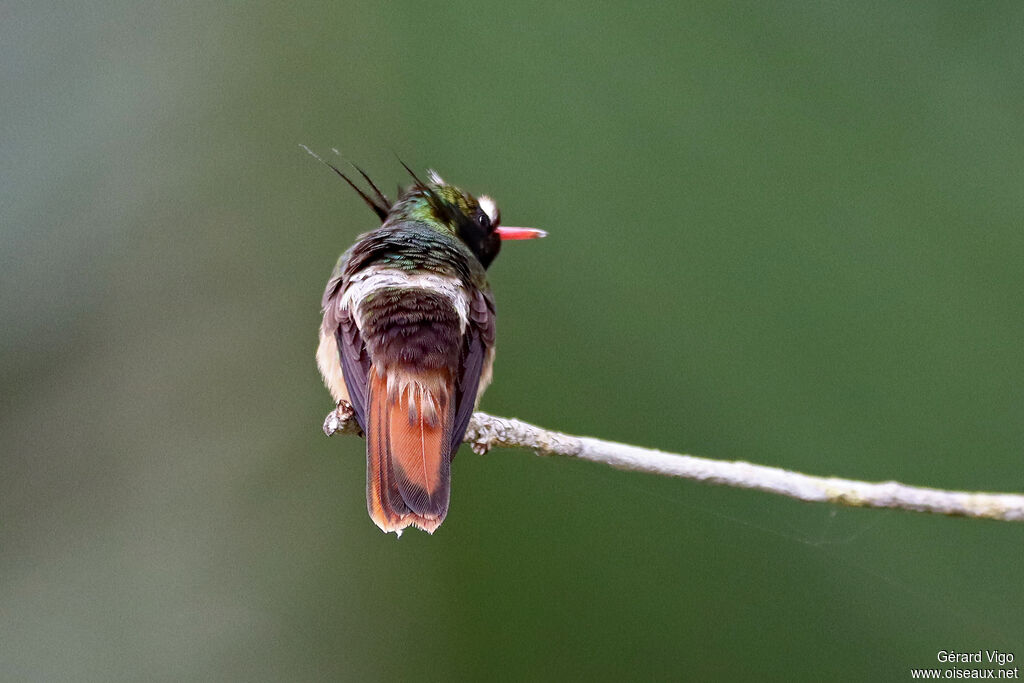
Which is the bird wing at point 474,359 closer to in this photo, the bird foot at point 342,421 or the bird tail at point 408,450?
the bird tail at point 408,450

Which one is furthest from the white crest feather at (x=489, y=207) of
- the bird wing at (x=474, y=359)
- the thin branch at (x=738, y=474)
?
the thin branch at (x=738, y=474)

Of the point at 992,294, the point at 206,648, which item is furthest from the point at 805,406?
the point at 206,648

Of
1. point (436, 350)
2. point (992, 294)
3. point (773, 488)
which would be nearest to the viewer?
point (773, 488)

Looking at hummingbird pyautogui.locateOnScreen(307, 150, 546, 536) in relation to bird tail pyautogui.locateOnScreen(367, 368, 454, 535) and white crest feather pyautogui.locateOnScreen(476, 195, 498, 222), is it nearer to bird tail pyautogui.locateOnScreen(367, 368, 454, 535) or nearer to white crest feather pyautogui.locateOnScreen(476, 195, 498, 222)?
bird tail pyautogui.locateOnScreen(367, 368, 454, 535)

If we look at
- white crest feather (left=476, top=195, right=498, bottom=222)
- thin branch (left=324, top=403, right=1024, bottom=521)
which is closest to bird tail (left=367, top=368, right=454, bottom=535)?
thin branch (left=324, top=403, right=1024, bottom=521)

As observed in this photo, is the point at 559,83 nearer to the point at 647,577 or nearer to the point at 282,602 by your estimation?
the point at 647,577

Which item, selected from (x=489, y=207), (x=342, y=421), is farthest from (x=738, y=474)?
(x=489, y=207)

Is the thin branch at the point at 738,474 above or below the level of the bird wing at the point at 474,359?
below
